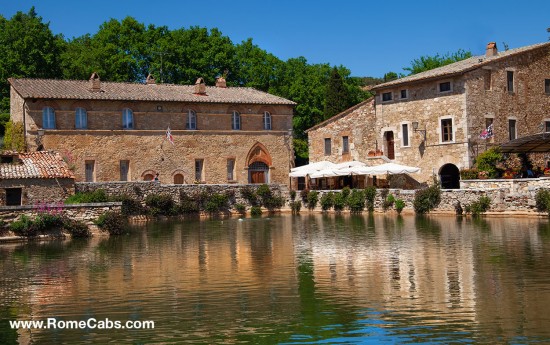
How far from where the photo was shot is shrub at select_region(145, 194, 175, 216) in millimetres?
38312

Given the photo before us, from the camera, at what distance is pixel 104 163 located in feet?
141

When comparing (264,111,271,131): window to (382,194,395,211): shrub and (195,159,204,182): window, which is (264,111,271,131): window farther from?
(382,194,395,211): shrub

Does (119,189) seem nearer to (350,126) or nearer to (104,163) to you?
(104,163)

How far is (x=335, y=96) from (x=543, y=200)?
3052cm

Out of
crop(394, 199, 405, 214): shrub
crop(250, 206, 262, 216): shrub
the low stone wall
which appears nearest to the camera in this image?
the low stone wall

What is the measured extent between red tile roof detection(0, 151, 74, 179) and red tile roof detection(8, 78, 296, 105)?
802cm

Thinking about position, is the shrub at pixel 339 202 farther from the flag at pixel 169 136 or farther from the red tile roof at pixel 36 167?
the red tile roof at pixel 36 167

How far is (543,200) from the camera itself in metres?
29.4

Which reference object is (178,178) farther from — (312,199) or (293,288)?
(293,288)

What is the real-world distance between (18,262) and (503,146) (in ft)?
85.9

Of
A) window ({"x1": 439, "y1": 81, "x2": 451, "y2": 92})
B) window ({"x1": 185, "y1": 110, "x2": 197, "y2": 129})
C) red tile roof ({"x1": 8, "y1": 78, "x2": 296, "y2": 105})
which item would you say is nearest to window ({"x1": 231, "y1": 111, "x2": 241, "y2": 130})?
red tile roof ({"x1": 8, "y1": 78, "x2": 296, "y2": 105})

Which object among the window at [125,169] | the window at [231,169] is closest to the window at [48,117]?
the window at [125,169]

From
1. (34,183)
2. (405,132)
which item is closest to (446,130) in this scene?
(405,132)

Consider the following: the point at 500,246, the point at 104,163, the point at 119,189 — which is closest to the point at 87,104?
the point at 104,163
